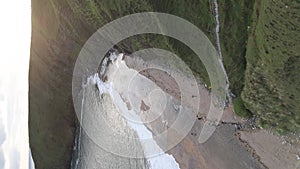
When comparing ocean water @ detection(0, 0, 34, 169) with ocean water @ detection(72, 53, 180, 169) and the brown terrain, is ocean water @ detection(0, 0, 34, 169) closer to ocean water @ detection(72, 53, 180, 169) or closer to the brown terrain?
ocean water @ detection(72, 53, 180, 169)

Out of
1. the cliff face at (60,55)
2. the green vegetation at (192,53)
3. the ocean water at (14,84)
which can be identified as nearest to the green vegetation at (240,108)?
the green vegetation at (192,53)

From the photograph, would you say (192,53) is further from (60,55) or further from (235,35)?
(60,55)

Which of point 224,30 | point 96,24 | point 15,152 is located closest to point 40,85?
point 15,152

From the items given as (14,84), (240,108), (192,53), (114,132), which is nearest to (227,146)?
(240,108)

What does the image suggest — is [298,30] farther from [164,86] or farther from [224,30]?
[164,86]

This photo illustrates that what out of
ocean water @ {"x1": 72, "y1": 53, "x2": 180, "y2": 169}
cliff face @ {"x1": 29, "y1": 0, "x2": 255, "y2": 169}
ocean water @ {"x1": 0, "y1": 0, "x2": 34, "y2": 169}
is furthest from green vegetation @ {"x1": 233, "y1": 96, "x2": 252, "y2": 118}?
ocean water @ {"x1": 0, "y1": 0, "x2": 34, "y2": 169}

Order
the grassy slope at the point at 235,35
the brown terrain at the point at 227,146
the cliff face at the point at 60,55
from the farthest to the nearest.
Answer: the cliff face at the point at 60,55
the brown terrain at the point at 227,146
the grassy slope at the point at 235,35

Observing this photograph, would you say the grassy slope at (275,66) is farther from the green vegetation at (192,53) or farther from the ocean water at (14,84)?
the ocean water at (14,84)
